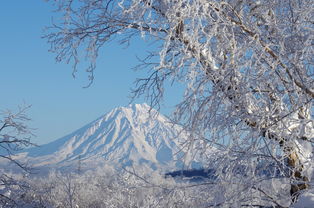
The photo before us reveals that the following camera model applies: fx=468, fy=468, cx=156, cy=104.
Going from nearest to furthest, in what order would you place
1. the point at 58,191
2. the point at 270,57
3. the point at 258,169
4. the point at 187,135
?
the point at 270,57
the point at 187,135
the point at 258,169
the point at 58,191

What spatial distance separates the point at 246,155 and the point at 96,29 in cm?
214

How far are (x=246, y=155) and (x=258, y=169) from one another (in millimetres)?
787

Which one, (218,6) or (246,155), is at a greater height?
(218,6)

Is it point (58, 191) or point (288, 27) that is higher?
point (58, 191)

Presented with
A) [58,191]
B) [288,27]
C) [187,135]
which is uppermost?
[58,191]

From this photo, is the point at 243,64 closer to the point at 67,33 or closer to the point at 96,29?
the point at 96,29

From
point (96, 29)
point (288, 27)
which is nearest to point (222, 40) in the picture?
point (288, 27)

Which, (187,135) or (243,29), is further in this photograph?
(187,135)

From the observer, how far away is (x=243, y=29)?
3.25 meters

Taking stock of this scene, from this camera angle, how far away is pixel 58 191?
159 feet

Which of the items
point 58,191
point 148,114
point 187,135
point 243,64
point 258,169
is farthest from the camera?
point 58,191

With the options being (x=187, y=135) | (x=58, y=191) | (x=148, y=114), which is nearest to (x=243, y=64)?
(x=187, y=135)

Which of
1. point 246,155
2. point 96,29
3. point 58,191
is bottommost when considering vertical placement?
point 246,155

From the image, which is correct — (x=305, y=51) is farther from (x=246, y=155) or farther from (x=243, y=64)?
(x=246, y=155)
